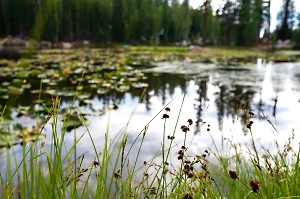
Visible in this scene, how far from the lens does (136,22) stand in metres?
37.9

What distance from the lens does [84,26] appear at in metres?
38.3

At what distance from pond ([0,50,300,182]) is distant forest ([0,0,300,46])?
24547 mm

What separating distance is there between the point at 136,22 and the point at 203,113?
36.7 meters

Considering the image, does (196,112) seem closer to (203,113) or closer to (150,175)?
(203,113)

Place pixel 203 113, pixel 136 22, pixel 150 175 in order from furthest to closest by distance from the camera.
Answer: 1. pixel 136 22
2. pixel 203 113
3. pixel 150 175

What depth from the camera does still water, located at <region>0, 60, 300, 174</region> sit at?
2111 mm

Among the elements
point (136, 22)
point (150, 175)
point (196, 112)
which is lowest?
point (196, 112)

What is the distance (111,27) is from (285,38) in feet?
74.6

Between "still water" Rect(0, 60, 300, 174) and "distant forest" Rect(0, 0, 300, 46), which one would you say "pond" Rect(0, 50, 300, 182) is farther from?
"distant forest" Rect(0, 0, 300, 46)

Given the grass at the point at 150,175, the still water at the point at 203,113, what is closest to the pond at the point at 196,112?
the still water at the point at 203,113

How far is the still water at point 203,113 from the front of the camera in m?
2.11

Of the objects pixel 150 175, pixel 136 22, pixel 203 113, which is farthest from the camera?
pixel 136 22

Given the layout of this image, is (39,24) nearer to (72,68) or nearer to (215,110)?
(215,110)

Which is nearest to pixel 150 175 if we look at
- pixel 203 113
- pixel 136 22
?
pixel 203 113
